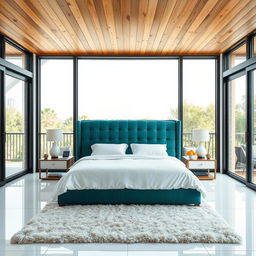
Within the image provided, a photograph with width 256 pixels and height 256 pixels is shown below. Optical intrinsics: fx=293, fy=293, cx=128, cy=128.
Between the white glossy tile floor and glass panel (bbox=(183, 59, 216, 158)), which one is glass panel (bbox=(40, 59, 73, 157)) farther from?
glass panel (bbox=(183, 59, 216, 158))

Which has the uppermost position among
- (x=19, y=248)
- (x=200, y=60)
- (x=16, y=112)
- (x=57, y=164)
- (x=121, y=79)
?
(x=200, y=60)

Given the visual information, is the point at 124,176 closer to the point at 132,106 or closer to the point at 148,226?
the point at 148,226

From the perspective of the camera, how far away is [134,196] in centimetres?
411

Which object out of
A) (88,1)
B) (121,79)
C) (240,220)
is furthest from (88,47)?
(240,220)

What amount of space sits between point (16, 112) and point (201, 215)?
4.47 metres

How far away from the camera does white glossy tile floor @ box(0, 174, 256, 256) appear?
2.64 metres

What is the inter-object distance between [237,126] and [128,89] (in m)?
2.64

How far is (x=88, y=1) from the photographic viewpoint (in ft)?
13.0

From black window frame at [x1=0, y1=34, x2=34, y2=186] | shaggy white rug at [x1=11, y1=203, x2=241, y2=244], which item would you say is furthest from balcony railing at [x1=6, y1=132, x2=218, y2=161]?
shaggy white rug at [x1=11, y1=203, x2=241, y2=244]

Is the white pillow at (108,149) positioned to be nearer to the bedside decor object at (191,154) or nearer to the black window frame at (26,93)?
the bedside decor object at (191,154)

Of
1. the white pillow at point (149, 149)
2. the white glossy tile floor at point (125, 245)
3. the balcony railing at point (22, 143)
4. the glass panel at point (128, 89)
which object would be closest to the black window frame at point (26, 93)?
the balcony railing at point (22, 143)

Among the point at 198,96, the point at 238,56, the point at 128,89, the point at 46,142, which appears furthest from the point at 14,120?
the point at 238,56

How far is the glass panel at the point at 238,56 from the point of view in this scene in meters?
5.84

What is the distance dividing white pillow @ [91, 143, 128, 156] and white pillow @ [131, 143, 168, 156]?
0.25m
